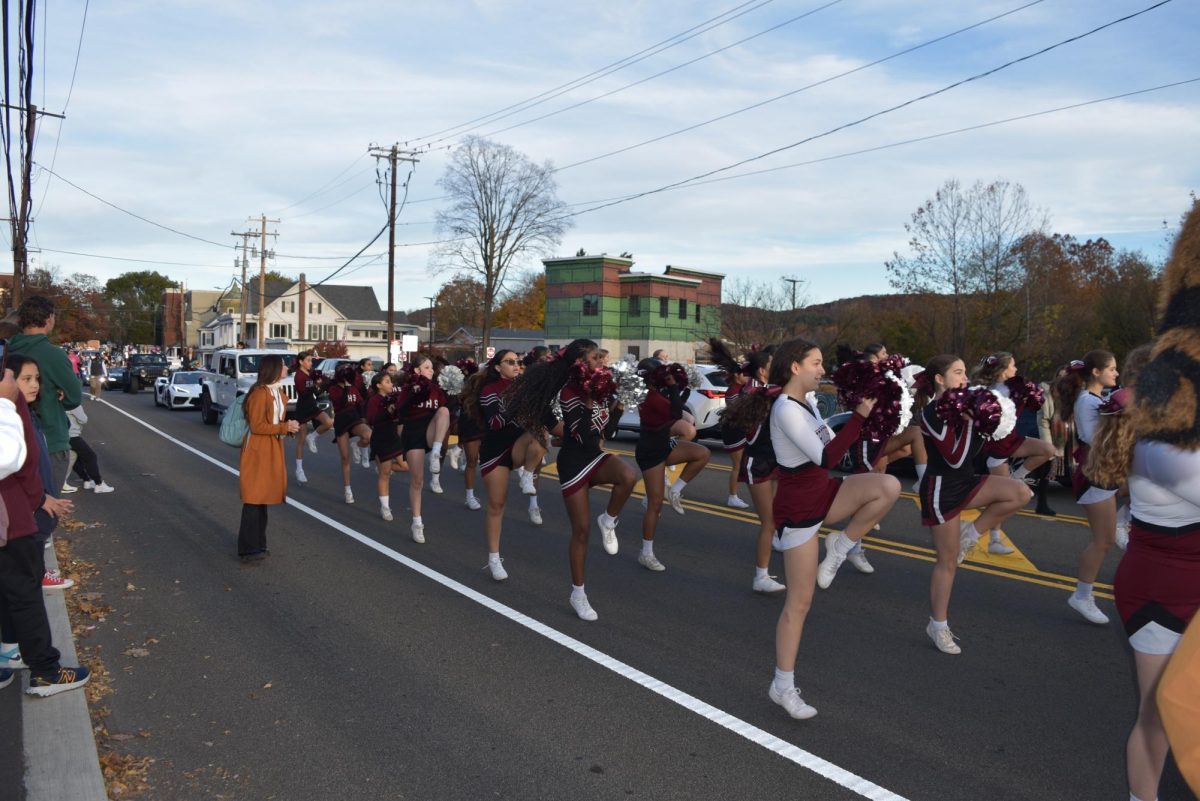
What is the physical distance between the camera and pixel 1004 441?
312 inches

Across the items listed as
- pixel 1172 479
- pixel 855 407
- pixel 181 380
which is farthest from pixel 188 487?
pixel 181 380

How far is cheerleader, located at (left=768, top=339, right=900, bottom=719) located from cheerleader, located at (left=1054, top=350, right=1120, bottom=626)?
2.09 m

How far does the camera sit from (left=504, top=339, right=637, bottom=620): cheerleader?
6.52 m

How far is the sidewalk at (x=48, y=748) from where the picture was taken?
13.1 ft

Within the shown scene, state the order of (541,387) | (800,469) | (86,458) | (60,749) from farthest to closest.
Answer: (86,458)
(541,387)
(800,469)
(60,749)

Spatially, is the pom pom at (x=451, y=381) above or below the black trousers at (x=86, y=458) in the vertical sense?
above

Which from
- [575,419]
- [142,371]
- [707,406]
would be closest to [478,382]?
[575,419]

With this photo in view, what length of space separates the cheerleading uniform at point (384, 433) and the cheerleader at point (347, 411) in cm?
166

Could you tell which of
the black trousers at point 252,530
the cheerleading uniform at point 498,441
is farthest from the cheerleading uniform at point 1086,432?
the black trousers at point 252,530

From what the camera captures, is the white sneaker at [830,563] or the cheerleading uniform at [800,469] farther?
the white sneaker at [830,563]

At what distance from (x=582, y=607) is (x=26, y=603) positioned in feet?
11.0

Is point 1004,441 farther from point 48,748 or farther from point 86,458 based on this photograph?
point 86,458

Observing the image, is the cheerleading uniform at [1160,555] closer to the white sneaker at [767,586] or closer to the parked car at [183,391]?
the white sneaker at [767,586]

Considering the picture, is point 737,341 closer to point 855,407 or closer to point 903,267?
point 903,267
